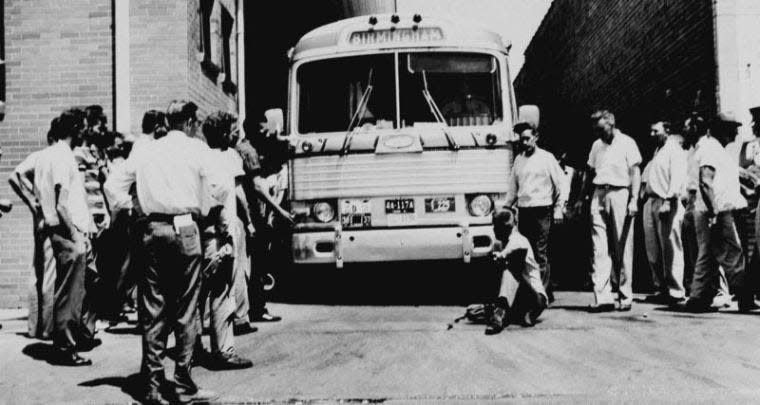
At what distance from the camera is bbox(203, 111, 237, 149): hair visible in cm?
705

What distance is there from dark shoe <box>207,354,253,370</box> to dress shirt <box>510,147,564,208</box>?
387cm

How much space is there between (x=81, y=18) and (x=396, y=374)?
768 centimetres

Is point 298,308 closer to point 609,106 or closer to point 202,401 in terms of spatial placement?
point 202,401

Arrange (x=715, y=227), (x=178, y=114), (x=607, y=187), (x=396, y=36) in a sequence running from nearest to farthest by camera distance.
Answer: (x=178, y=114) → (x=715, y=227) → (x=607, y=187) → (x=396, y=36)

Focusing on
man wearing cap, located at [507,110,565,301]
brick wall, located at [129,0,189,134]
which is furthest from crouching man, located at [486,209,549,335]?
brick wall, located at [129,0,189,134]

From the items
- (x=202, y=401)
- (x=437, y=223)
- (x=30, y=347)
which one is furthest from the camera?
(x=437, y=223)

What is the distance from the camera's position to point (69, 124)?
7.02 meters

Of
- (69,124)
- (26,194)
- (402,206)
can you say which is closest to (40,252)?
(26,194)

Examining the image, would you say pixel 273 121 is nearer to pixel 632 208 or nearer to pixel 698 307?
pixel 632 208

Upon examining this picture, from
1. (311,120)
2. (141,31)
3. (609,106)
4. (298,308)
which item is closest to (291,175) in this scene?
(311,120)

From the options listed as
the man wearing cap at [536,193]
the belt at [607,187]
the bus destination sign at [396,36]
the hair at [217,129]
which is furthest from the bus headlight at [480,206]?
the hair at [217,129]

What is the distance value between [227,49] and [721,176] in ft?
30.1

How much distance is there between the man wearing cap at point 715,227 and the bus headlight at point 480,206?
2.15 meters

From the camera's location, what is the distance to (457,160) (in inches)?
377
